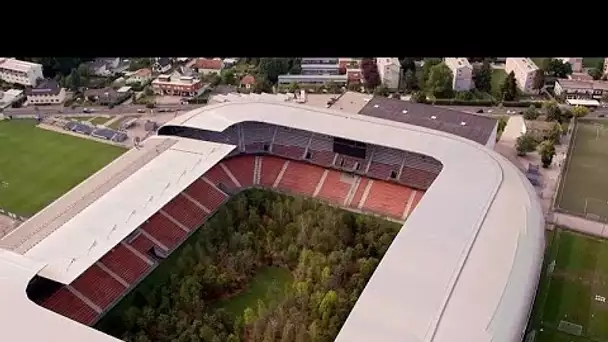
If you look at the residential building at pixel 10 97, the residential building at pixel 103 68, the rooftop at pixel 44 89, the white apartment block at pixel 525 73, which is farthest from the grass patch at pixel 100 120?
the white apartment block at pixel 525 73

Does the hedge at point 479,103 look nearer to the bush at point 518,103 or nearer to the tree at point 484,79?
the bush at point 518,103

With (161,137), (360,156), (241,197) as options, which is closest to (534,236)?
(360,156)

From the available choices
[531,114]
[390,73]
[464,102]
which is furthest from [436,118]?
[390,73]

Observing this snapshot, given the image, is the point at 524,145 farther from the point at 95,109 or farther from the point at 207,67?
the point at 95,109

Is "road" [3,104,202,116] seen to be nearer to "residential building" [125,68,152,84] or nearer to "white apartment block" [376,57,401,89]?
"residential building" [125,68,152,84]
